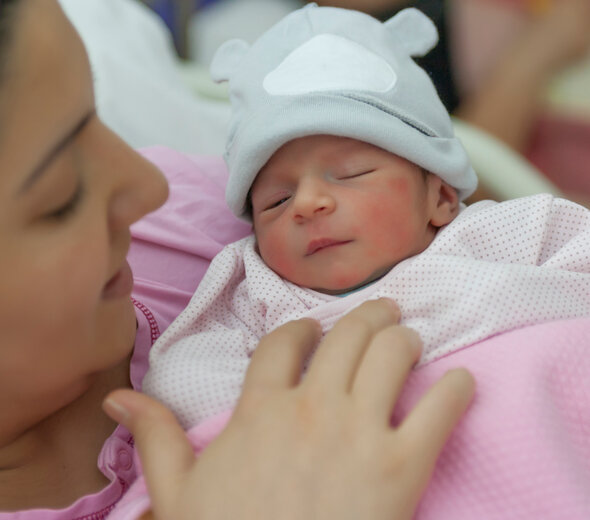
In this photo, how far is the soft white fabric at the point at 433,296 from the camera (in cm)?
79

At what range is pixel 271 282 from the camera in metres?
0.95

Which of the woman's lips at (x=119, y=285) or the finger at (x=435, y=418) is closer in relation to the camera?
the finger at (x=435, y=418)

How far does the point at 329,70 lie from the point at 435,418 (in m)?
0.52

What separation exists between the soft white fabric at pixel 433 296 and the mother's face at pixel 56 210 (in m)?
0.12

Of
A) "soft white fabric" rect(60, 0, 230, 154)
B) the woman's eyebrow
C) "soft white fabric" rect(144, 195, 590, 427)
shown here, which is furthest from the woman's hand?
"soft white fabric" rect(60, 0, 230, 154)

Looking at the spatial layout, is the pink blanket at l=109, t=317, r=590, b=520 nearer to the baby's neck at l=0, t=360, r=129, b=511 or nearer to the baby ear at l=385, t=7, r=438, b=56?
the baby's neck at l=0, t=360, r=129, b=511

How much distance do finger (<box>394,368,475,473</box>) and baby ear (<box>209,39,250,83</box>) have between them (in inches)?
25.0

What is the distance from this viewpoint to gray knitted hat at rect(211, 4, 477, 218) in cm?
94

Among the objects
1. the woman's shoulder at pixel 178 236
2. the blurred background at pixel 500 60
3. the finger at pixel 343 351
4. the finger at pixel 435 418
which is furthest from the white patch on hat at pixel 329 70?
the blurred background at pixel 500 60

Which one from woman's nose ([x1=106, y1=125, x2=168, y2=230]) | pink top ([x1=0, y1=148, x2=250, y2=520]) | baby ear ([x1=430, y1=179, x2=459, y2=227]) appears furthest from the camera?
baby ear ([x1=430, y1=179, x2=459, y2=227])

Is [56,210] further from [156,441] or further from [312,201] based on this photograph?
[312,201]

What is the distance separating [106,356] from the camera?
715mm

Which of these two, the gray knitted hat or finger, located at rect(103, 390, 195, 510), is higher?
the gray knitted hat

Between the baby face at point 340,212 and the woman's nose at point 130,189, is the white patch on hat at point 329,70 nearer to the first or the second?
the baby face at point 340,212
